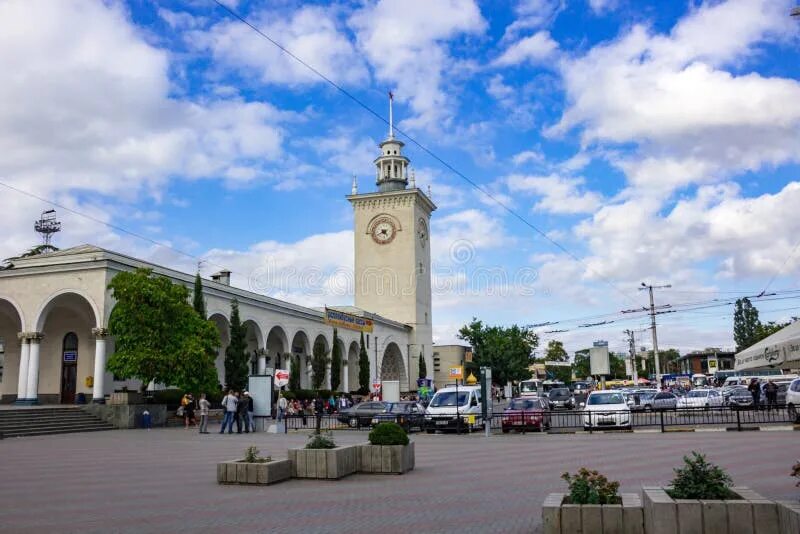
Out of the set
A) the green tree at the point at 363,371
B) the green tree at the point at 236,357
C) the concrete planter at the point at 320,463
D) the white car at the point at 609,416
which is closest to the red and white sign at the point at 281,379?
the green tree at the point at 236,357

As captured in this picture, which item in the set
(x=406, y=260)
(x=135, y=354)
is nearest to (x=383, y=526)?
(x=135, y=354)

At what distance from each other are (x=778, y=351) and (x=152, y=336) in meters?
24.3

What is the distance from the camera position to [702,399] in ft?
131

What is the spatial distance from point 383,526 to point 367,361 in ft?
167

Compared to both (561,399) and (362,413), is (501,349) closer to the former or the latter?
(561,399)

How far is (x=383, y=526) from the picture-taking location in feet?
27.6

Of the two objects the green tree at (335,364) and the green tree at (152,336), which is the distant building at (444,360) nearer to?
the green tree at (335,364)

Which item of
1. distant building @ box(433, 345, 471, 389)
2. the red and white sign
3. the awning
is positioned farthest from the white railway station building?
the awning

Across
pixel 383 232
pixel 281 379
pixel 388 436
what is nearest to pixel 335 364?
pixel 383 232

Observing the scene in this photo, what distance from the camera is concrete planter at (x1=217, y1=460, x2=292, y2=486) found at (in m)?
11.9

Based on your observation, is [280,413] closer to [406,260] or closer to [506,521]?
[506,521]

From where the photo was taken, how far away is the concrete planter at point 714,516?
21.0 feet

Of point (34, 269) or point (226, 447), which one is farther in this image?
point (34, 269)

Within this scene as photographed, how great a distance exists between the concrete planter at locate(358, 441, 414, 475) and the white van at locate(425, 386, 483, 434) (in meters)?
13.2
